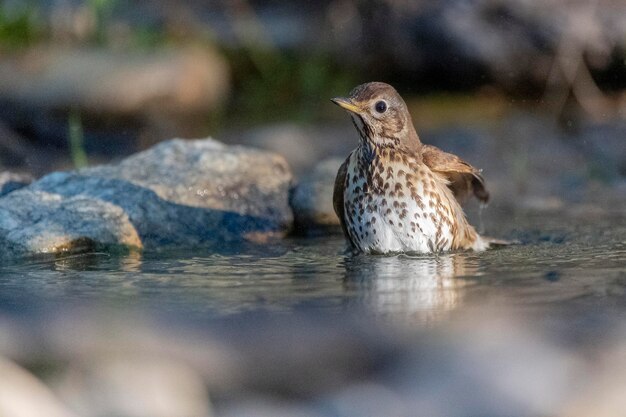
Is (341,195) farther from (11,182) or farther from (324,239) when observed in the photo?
(11,182)

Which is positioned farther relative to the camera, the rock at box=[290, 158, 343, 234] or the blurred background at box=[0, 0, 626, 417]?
the rock at box=[290, 158, 343, 234]

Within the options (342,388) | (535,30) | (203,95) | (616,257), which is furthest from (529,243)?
(203,95)

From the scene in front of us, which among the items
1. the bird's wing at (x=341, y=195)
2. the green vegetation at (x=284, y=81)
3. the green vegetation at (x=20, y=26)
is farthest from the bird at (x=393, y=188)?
the green vegetation at (x=20, y=26)

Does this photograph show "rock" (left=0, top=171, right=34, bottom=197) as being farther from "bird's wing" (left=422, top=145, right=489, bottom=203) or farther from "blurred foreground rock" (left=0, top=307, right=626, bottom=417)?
"blurred foreground rock" (left=0, top=307, right=626, bottom=417)

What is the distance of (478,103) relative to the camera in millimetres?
12805

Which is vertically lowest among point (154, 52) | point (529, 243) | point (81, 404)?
point (81, 404)

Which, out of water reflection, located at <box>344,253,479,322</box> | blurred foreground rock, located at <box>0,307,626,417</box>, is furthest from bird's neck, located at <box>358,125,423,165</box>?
blurred foreground rock, located at <box>0,307,626,417</box>

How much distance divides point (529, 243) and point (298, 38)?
7701 mm

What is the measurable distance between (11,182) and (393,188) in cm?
275

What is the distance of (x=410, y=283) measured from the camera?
19.4 ft

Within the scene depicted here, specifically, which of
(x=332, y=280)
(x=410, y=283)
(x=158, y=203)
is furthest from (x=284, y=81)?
(x=410, y=283)

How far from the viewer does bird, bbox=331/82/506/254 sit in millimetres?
6730

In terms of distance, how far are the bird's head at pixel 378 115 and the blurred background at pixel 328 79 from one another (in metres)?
3.46

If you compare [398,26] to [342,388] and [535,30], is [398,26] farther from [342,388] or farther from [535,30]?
[342,388]
